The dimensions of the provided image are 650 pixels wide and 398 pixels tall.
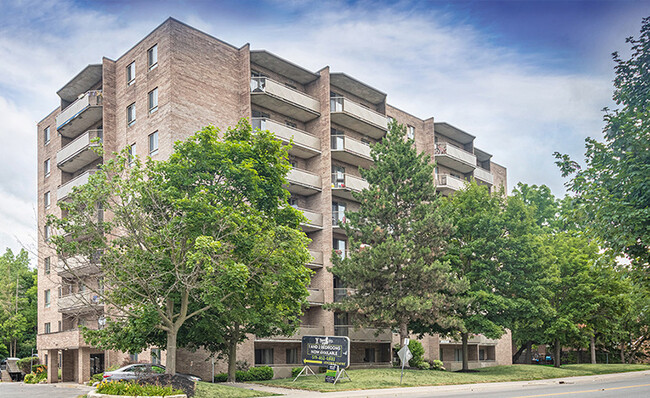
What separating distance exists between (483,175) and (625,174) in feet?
153

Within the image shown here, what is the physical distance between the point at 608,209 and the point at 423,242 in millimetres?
21897

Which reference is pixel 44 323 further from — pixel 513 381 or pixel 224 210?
pixel 513 381

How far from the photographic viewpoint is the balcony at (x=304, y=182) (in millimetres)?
40966

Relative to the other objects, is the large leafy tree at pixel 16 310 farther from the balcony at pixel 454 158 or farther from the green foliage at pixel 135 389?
the green foliage at pixel 135 389

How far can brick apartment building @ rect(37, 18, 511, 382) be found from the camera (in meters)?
37.0

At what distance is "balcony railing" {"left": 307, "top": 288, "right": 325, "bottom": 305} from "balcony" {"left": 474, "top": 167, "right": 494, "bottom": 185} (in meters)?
25.6

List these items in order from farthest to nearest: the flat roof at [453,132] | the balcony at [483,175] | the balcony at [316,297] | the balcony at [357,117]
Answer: the balcony at [483,175] → the flat roof at [453,132] → the balcony at [357,117] → the balcony at [316,297]

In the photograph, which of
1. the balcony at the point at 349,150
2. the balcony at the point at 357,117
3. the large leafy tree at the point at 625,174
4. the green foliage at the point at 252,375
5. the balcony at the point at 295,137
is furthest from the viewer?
the balcony at the point at 357,117

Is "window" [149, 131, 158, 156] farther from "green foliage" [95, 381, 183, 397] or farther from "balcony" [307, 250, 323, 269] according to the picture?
"green foliage" [95, 381, 183, 397]

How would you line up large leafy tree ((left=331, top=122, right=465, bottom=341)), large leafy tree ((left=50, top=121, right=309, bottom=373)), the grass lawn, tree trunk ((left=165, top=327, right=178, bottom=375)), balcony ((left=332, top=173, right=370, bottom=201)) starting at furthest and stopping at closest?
balcony ((left=332, top=173, right=370, bottom=201)) → large leafy tree ((left=331, top=122, right=465, bottom=341)) → the grass lawn → tree trunk ((left=165, top=327, right=178, bottom=375)) → large leafy tree ((left=50, top=121, right=309, bottom=373))

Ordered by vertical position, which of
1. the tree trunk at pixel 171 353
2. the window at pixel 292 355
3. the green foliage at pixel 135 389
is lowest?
the window at pixel 292 355

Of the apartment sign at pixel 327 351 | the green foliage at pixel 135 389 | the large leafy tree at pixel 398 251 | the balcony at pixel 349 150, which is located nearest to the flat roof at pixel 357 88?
the balcony at pixel 349 150

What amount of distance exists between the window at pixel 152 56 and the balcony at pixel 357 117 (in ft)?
41.6

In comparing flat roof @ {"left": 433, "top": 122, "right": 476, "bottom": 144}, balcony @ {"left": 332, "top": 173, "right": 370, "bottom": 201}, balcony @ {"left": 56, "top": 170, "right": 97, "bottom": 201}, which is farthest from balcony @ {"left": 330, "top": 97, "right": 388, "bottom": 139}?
balcony @ {"left": 56, "top": 170, "right": 97, "bottom": 201}
